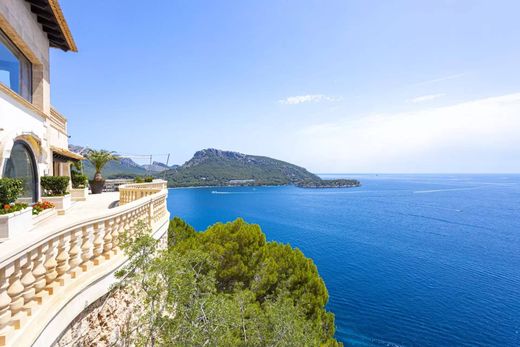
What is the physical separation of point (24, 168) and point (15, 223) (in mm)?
6225

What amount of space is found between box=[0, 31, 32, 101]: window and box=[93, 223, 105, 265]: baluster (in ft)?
27.1

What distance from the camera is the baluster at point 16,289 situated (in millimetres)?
3041

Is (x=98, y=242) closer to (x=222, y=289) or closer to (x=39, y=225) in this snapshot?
(x=39, y=225)

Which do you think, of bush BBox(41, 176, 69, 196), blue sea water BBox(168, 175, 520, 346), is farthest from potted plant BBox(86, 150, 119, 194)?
blue sea water BBox(168, 175, 520, 346)

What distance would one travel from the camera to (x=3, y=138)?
9.02 meters

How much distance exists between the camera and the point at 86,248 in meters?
4.65

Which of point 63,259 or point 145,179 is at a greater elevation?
point 145,179

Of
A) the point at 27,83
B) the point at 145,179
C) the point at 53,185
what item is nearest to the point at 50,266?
the point at 53,185

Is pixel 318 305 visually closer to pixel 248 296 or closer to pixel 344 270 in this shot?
pixel 248 296

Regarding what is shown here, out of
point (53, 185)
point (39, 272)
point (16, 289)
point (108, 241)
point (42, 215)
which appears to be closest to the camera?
point (16, 289)

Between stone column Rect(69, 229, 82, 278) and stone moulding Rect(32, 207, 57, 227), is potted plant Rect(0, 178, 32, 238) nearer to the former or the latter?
stone moulding Rect(32, 207, 57, 227)

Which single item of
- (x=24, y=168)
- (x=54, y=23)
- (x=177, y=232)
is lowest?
(x=177, y=232)

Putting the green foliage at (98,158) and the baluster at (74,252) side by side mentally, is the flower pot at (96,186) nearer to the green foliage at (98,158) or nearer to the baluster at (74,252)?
the green foliage at (98,158)

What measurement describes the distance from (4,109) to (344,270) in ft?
125
